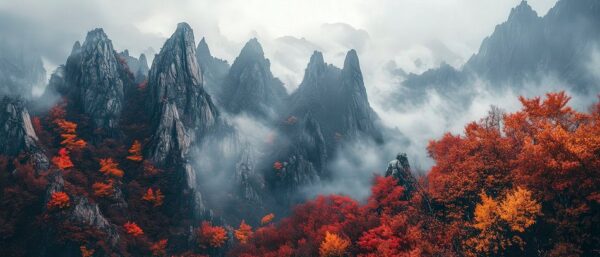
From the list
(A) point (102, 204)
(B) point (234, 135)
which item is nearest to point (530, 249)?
(A) point (102, 204)

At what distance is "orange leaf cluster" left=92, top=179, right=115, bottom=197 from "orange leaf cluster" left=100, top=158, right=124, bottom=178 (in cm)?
651

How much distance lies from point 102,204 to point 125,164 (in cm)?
2057

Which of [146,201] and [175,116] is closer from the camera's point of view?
[146,201]

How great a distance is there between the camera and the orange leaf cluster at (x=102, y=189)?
87188 millimetres

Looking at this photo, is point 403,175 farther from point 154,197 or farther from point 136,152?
point 136,152

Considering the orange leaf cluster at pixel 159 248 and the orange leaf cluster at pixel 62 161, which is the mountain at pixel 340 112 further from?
the orange leaf cluster at pixel 62 161

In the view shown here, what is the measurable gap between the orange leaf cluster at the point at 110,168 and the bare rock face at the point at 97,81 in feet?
62.3

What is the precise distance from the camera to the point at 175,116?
11456 cm

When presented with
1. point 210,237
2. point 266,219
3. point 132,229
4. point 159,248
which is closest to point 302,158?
point 266,219

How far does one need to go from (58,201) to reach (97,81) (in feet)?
189

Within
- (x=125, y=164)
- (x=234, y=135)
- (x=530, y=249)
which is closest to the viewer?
(x=530, y=249)

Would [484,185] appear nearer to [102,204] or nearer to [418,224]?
[418,224]

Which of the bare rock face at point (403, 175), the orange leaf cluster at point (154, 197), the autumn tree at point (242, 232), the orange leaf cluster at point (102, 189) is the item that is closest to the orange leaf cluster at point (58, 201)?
the orange leaf cluster at point (102, 189)

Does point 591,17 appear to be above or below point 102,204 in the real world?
above
